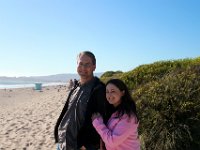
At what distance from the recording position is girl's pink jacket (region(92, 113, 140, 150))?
376cm

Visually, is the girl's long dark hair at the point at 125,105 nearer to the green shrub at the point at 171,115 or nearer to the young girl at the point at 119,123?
the young girl at the point at 119,123

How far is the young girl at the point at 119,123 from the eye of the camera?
3.77 m

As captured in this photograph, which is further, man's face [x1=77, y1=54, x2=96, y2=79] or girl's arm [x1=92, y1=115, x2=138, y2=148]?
man's face [x1=77, y1=54, x2=96, y2=79]

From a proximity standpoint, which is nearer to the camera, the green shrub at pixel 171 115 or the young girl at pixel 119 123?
the young girl at pixel 119 123

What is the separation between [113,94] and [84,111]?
34cm

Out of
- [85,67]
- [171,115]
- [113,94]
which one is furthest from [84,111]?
[171,115]

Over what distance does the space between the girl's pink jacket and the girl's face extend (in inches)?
6.0

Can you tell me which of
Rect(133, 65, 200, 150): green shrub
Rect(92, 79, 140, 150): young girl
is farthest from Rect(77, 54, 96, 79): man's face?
Rect(133, 65, 200, 150): green shrub

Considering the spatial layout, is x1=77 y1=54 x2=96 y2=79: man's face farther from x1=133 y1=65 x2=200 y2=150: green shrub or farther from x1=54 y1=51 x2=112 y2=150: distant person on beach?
x1=133 y1=65 x2=200 y2=150: green shrub

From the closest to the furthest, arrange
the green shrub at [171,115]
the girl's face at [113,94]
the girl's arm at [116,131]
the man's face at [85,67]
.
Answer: the girl's arm at [116,131]
the girl's face at [113,94]
the man's face at [85,67]
the green shrub at [171,115]

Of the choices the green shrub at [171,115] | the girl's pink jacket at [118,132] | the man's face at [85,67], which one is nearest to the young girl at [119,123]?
the girl's pink jacket at [118,132]

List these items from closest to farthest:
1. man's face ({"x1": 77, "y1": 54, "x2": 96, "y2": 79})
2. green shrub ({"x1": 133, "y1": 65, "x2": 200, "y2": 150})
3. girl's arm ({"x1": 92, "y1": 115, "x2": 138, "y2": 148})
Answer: girl's arm ({"x1": 92, "y1": 115, "x2": 138, "y2": 148}) → man's face ({"x1": 77, "y1": 54, "x2": 96, "y2": 79}) → green shrub ({"x1": 133, "y1": 65, "x2": 200, "y2": 150})

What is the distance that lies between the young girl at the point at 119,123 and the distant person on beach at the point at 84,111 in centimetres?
9

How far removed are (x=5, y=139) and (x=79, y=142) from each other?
751 cm
